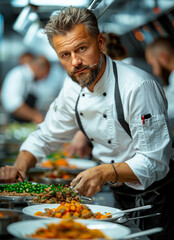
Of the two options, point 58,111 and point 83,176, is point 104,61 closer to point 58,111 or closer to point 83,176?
point 58,111

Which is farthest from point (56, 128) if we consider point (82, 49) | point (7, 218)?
point (7, 218)

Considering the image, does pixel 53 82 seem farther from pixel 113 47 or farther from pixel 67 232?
pixel 67 232

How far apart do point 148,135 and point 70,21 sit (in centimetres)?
75

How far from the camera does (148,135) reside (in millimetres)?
2053

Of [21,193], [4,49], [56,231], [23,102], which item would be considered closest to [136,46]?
[23,102]

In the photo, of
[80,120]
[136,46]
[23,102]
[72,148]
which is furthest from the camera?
[136,46]

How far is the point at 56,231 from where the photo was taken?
126cm

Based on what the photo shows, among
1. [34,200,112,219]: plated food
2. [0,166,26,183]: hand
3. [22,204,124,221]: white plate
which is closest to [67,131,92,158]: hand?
[0,166,26,183]: hand

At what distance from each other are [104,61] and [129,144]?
52 centimetres

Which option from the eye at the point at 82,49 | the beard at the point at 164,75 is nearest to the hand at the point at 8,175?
the eye at the point at 82,49

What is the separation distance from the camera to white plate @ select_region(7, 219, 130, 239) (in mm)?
1276

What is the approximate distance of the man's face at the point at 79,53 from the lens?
209 centimetres

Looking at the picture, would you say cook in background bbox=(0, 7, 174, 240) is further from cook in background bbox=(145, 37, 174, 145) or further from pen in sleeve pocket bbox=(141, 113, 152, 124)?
cook in background bbox=(145, 37, 174, 145)

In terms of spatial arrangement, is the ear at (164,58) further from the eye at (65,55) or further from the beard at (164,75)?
the eye at (65,55)
